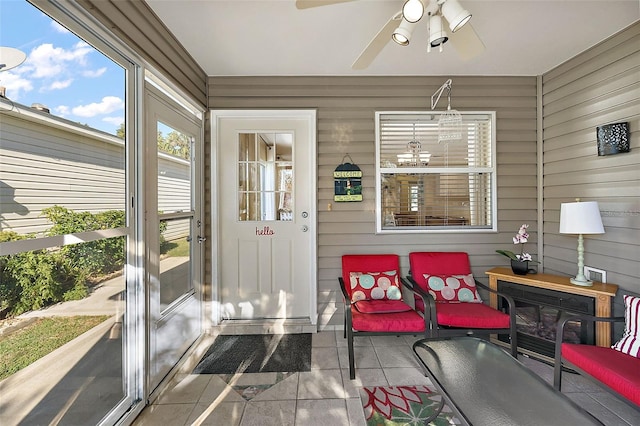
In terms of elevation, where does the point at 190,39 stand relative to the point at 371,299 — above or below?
above

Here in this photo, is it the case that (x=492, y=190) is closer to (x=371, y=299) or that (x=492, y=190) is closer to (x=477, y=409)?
(x=371, y=299)

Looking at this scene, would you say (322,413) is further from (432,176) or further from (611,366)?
(432,176)

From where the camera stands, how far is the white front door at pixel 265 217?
278 cm

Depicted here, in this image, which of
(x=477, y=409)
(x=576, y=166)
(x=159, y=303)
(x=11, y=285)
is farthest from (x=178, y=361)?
(x=576, y=166)

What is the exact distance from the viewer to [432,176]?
2811 millimetres

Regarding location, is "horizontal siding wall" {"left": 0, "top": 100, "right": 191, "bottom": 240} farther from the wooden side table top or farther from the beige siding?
the wooden side table top

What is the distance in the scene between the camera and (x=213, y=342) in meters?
2.56

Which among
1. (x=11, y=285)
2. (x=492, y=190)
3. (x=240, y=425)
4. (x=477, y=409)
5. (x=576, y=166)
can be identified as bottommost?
(x=240, y=425)

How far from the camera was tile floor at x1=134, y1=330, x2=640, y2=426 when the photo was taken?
1.68 metres

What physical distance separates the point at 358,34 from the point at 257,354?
2.84 meters

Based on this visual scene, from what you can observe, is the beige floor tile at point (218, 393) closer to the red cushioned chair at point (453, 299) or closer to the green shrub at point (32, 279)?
the green shrub at point (32, 279)

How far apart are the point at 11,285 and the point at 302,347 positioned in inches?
79.5

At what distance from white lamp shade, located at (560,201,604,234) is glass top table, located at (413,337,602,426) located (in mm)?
1254

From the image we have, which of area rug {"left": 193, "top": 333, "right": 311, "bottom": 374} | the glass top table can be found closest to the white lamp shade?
the glass top table
